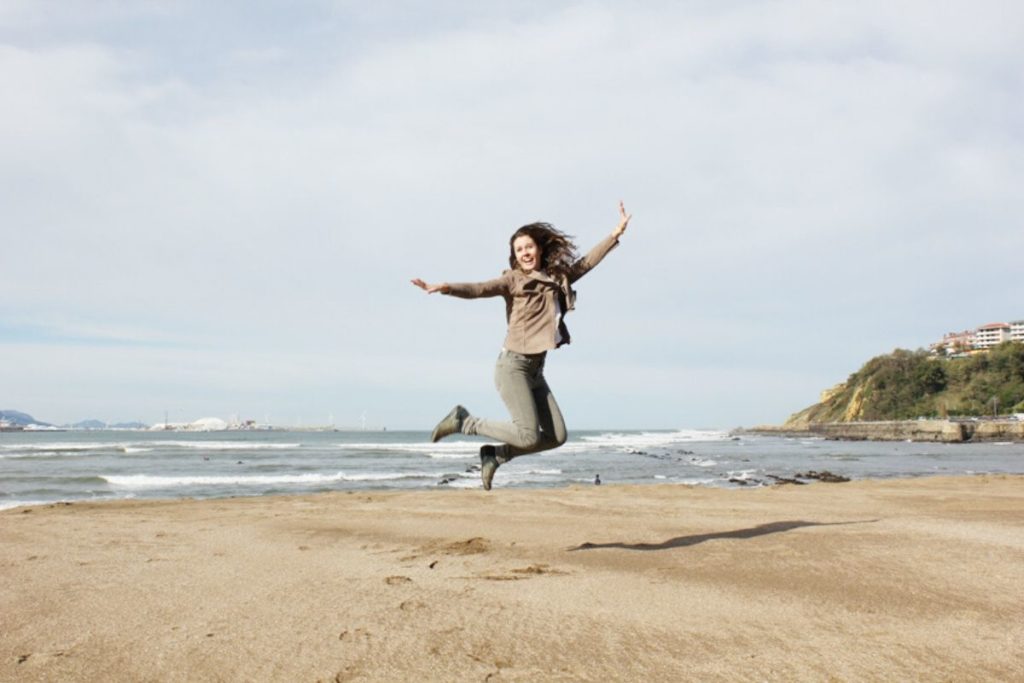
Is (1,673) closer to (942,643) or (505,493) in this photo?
(942,643)

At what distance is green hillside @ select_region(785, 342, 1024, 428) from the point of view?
99000mm

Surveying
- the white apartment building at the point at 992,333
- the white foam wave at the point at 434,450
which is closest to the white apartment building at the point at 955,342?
the white apartment building at the point at 992,333

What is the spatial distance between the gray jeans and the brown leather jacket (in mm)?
132

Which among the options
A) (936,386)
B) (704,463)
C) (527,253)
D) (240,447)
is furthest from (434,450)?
(936,386)

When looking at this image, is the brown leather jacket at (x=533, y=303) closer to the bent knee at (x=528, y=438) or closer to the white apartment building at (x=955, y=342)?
the bent knee at (x=528, y=438)

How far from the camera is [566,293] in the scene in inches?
226

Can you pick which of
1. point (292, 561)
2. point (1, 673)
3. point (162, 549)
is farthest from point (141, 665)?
point (162, 549)

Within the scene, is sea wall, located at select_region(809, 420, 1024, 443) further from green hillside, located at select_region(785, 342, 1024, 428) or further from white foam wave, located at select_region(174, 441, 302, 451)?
white foam wave, located at select_region(174, 441, 302, 451)

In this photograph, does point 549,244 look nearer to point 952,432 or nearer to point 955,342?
point 952,432

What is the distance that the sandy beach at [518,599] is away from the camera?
308 cm

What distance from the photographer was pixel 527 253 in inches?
232

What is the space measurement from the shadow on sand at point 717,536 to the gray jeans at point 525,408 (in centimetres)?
108

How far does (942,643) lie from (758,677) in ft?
3.59

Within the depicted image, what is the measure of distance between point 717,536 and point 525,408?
238 centimetres
